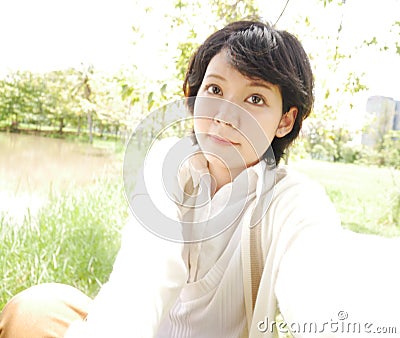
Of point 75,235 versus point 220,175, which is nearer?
point 220,175

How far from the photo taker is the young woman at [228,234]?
69 cm

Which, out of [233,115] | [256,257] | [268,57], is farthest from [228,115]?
[256,257]

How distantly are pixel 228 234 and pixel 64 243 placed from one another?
107 centimetres

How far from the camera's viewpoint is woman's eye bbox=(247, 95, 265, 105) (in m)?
0.78

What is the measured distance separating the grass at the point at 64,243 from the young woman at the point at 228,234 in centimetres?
85

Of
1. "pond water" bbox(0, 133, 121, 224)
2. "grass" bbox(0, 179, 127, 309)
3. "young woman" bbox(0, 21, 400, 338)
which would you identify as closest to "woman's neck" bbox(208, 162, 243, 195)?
"young woman" bbox(0, 21, 400, 338)

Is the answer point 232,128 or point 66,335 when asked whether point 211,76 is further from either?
point 66,335

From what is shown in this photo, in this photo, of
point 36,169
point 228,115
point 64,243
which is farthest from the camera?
point 36,169

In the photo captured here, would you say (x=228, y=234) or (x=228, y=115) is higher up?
(x=228, y=115)

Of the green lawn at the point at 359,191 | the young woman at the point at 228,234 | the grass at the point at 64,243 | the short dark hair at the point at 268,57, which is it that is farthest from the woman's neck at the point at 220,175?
the green lawn at the point at 359,191

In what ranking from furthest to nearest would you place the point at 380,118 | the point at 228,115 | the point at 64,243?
the point at 380,118 → the point at 64,243 → the point at 228,115

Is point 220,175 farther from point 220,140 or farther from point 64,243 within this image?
point 64,243

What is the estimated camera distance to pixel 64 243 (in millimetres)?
1761

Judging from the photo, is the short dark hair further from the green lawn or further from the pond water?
the green lawn
